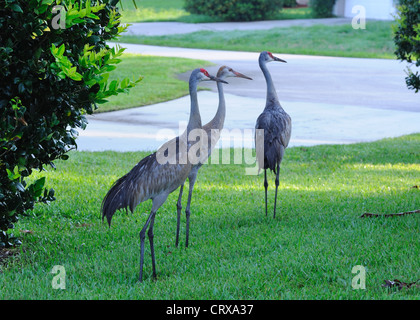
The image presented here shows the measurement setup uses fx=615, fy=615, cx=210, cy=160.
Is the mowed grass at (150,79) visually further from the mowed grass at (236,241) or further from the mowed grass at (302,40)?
the mowed grass at (302,40)

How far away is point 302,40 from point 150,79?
42.2 feet

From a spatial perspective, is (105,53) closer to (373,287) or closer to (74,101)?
(74,101)

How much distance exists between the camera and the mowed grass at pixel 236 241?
493 centimetres

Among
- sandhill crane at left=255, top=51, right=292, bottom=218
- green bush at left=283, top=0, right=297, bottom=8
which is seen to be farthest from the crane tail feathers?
green bush at left=283, top=0, right=297, bottom=8

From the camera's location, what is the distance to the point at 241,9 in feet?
123

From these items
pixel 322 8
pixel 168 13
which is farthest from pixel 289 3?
pixel 168 13

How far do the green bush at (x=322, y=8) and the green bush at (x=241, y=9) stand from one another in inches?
87.3

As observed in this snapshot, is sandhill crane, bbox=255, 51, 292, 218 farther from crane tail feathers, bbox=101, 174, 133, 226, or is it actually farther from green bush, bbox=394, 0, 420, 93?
green bush, bbox=394, 0, 420, 93

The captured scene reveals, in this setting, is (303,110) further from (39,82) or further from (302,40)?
(302,40)

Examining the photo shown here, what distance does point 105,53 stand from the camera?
213 inches

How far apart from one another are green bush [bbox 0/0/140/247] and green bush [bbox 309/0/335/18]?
34.7m

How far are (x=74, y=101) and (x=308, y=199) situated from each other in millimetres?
3443

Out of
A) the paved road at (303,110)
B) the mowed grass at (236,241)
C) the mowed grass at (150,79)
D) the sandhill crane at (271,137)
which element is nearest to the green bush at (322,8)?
the paved road at (303,110)
